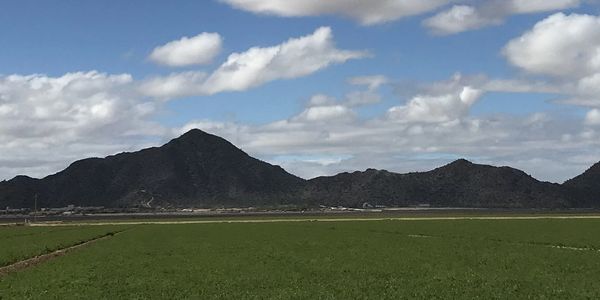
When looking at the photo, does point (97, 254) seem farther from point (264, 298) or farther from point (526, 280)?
point (526, 280)

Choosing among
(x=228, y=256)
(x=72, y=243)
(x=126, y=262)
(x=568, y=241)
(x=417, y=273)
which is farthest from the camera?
(x=72, y=243)

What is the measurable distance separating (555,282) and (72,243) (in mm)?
64064

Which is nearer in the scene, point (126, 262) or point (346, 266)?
point (346, 266)

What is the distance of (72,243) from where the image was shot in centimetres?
8400

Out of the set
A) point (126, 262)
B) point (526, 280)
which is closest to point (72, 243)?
point (126, 262)

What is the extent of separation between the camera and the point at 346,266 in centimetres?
4584

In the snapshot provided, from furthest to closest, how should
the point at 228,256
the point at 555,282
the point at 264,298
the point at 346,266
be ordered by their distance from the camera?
1. the point at 228,256
2. the point at 346,266
3. the point at 555,282
4. the point at 264,298

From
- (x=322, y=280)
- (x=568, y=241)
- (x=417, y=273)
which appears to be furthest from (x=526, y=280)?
(x=568, y=241)

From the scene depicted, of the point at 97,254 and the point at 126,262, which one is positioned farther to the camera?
the point at 97,254

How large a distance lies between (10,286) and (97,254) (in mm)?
22381

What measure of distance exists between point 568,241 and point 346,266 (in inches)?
1458

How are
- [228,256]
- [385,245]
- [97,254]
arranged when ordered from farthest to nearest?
1. [385,245]
2. [97,254]
3. [228,256]

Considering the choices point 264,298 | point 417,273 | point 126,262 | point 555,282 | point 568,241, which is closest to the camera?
point 264,298

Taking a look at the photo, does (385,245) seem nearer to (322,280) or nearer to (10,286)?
(322,280)
